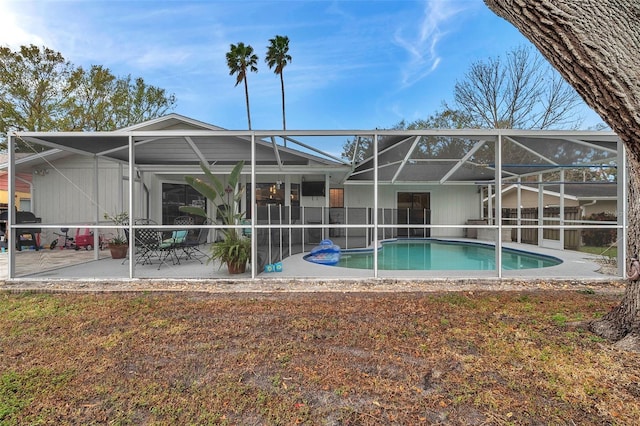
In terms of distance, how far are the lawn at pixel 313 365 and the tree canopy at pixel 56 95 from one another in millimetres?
18669

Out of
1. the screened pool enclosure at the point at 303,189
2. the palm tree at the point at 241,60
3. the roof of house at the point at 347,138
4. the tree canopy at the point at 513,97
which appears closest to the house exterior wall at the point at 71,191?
the screened pool enclosure at the point at 303,189

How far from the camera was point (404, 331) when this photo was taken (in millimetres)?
3436

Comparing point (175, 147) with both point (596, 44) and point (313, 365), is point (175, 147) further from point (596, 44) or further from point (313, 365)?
point (596, 44)

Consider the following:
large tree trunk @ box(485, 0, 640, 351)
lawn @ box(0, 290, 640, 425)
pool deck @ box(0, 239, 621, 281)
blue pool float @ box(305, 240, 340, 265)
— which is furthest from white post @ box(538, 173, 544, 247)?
large tree trunk @ box(485, 0, 640, 351)

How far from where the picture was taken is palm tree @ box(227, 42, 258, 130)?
65.9 ft

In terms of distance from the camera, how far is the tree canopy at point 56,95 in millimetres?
16891

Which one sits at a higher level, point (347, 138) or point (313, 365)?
point (347, 138)

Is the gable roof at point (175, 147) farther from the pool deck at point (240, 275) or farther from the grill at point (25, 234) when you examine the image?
the pool deck at point (240, 275)

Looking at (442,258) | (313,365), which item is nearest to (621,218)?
(442,258)

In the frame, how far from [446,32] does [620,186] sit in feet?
47.3

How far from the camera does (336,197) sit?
46.5ft

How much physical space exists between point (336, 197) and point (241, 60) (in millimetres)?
12427

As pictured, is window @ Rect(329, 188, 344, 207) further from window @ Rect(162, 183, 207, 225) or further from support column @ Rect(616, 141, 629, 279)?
support column @ Rect(616, 141, 629, 279)

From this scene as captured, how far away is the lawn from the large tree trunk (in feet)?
6.19
